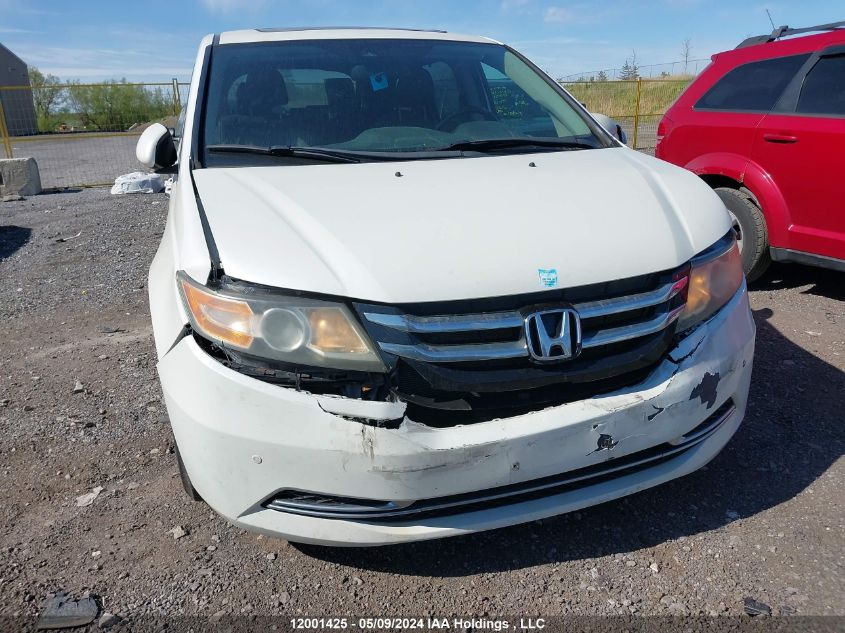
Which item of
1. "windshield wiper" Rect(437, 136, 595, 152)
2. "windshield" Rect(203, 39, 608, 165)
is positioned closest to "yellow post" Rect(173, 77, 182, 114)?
"windshield" Rect(203, 39, 608, 165)

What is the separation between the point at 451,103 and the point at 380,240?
1490mm

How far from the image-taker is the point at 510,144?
2.89 metres

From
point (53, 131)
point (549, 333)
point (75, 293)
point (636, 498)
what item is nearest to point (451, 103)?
point (549, 333)

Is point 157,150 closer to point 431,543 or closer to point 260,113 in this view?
point 260,113

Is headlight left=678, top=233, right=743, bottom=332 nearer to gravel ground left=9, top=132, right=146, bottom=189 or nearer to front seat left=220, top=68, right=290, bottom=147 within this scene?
front seat left=220, top=68, right=290, bottom=147

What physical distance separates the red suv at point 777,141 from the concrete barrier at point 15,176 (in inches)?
403

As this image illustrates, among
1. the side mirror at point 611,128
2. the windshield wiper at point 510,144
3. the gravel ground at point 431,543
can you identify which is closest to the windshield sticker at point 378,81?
the windshield wiper at point 510,144

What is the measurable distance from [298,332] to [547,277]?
2.38 feet

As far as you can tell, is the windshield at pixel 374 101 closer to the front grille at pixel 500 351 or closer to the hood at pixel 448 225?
the hood at pixel 448 225

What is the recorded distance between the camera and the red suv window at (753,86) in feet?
15.4

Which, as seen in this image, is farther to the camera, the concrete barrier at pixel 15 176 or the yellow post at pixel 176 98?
the yellow post at pixel 176 98

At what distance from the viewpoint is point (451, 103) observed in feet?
10.5

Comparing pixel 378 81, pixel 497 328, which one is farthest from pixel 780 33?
pixel 497 328

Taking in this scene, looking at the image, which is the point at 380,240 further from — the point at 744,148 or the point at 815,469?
the point at 744,148
